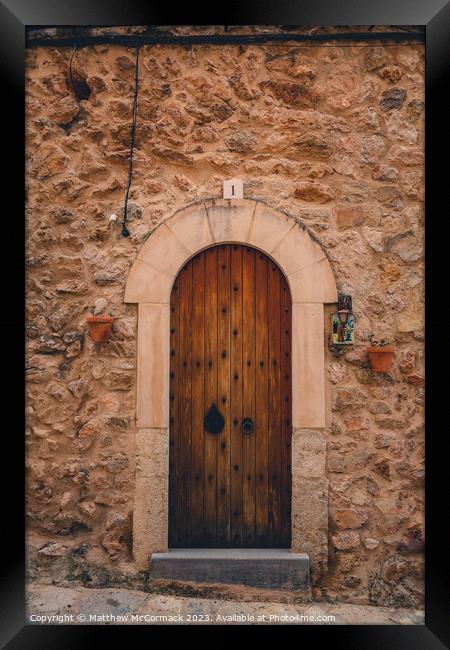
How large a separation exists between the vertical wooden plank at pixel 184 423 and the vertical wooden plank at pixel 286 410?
669 mm

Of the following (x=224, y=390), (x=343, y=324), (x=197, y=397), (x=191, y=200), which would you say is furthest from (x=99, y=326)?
(x=343, y=324)

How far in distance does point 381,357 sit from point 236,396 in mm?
1039

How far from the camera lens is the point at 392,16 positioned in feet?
9.56

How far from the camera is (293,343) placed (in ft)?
11.2

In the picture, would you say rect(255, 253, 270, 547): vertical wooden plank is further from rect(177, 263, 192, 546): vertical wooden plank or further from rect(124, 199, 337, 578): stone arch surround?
rect(177, 263, 192, 546): vertical wooden plank

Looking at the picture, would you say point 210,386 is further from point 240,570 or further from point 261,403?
point 240,570

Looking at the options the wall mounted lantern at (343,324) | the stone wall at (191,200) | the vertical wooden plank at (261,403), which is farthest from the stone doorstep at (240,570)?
the wall mounted lantern at (343,324)

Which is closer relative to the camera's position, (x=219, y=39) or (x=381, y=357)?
(x=381, y=357)

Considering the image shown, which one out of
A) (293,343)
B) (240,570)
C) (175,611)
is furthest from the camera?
(293,343)

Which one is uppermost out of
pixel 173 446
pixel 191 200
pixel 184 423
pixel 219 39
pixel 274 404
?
pixel 219 39

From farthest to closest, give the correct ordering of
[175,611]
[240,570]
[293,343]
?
[293,343] < [240,570] < [175,611]

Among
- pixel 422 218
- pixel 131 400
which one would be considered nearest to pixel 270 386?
pixel 131 400

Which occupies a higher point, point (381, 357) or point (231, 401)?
point (381, 357)

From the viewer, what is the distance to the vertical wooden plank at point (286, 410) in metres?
3.48
